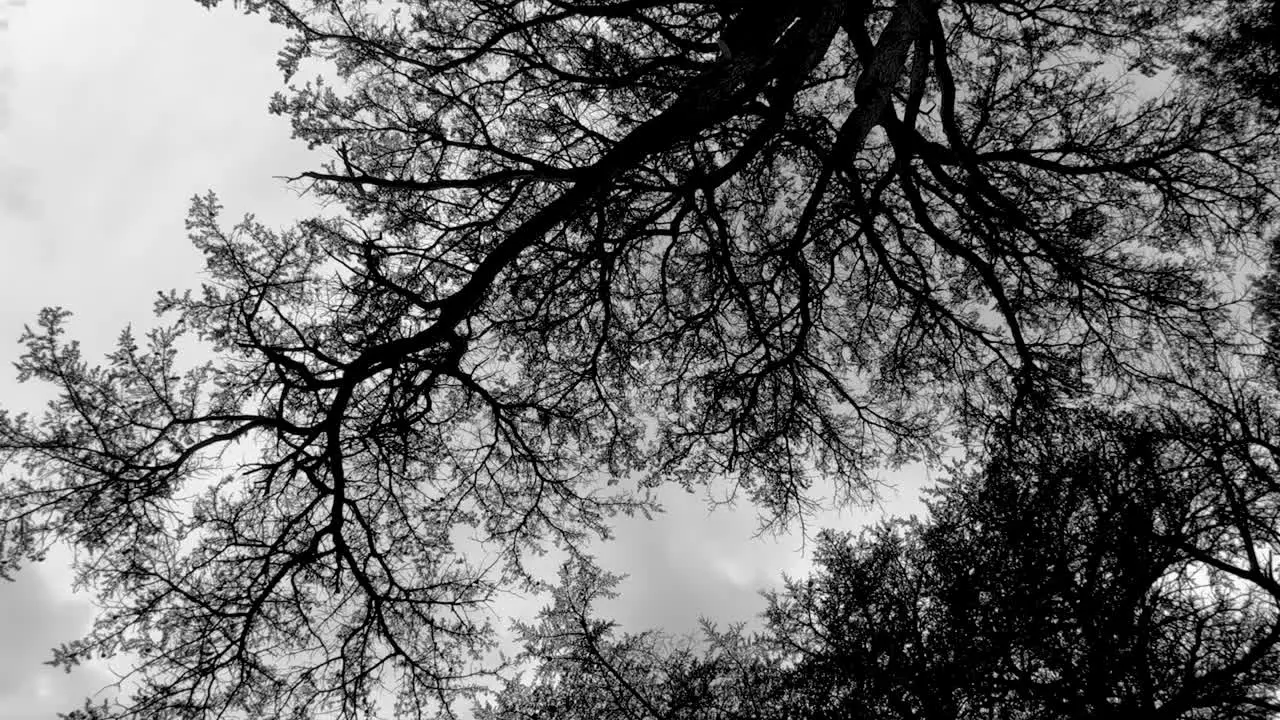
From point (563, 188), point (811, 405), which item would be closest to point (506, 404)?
point (563, 188)

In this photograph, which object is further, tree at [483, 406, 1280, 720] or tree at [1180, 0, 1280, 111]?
tree at [1180, 0, 1280, 111]

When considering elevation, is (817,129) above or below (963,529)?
above

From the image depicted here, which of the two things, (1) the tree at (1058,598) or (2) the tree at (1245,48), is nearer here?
(1) the tree at (1058,598)

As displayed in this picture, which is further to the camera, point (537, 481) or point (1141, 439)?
point (537, 481)

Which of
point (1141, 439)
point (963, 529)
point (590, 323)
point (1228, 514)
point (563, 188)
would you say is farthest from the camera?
point (590, 323)

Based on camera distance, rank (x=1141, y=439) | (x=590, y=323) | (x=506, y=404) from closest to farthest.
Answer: (x=1141, y=439), (x=506, y=404), (x=590, y=323)

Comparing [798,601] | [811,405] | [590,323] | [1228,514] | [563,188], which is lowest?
[1228,514]

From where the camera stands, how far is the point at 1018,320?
27.8ft

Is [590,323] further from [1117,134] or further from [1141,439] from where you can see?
[1117,134]

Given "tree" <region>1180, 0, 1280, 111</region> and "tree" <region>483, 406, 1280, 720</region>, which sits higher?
"tree" <region>1180, 0, 1280, 111</region>

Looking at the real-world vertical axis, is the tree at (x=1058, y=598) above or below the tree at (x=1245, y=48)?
below

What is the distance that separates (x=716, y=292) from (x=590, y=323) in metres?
1.99

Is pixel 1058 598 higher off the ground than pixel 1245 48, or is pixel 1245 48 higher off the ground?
pixel 1245 48

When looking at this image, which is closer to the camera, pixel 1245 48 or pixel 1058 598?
pixel 1058 598
